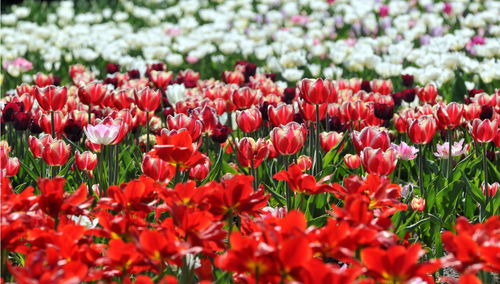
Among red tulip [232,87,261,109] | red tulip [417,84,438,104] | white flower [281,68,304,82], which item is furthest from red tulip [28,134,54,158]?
white flower [281,68,304,82]

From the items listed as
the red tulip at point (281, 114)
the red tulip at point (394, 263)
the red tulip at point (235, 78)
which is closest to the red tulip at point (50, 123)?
the red tulip at point (281, 114)

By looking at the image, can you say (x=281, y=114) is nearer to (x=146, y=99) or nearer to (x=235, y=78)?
(x=146, y=99)

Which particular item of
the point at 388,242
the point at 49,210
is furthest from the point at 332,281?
the point at 49,210

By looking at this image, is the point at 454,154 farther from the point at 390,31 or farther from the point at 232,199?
the point at 390,31

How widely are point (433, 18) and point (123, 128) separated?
6.61m

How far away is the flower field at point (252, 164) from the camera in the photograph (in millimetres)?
1981

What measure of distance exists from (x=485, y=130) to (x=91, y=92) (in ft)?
6.16

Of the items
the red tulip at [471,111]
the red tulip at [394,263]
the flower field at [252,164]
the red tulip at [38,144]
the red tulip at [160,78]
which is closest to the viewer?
the red tulip at [394,263]

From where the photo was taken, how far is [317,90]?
3512mm

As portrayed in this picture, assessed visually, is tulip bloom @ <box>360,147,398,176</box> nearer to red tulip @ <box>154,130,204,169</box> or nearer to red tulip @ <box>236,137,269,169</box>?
red tulip @ <box>236,137,269,169</box>

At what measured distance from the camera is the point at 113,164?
149 inches

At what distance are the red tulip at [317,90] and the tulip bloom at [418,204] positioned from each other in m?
0.56

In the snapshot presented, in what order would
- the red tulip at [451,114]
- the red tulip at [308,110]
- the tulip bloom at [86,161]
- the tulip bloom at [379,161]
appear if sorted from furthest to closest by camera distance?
the red tulip at [308,110], the red tulip at [451,114], the tulip bloom at [86,161], the tulip bloom at [379,161]

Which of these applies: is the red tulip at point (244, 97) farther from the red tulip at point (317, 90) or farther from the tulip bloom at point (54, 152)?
the tulip bloom at point (54, 152)
